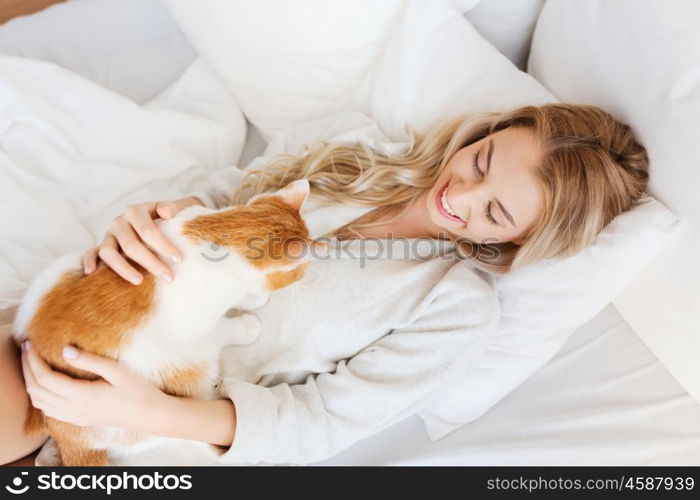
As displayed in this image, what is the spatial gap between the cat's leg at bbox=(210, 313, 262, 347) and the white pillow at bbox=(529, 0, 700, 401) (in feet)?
2.53

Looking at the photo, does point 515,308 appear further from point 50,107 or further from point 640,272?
point 50,107

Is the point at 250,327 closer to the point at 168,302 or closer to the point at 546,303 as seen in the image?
the point at 168,302

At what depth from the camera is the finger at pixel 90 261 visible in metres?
0.89

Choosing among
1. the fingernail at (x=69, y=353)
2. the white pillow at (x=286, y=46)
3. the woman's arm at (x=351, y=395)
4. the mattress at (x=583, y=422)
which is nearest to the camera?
the fingernail at (x=69, y=353)

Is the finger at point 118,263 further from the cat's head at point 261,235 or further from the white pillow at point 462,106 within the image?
the white pillow at point 462,106

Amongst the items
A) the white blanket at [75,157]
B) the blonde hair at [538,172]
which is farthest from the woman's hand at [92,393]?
the blonde hair at [538,172]

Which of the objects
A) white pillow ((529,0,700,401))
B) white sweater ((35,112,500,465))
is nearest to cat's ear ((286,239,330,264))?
white sweater ((35,112,500,465))

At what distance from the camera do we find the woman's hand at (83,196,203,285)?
0.85 m

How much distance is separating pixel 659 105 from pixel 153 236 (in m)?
0.90

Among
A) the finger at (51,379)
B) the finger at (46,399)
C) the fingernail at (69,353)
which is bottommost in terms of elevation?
the finger at (46,399)

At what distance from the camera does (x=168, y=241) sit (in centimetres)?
88

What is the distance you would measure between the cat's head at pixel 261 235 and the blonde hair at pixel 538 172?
281mm
